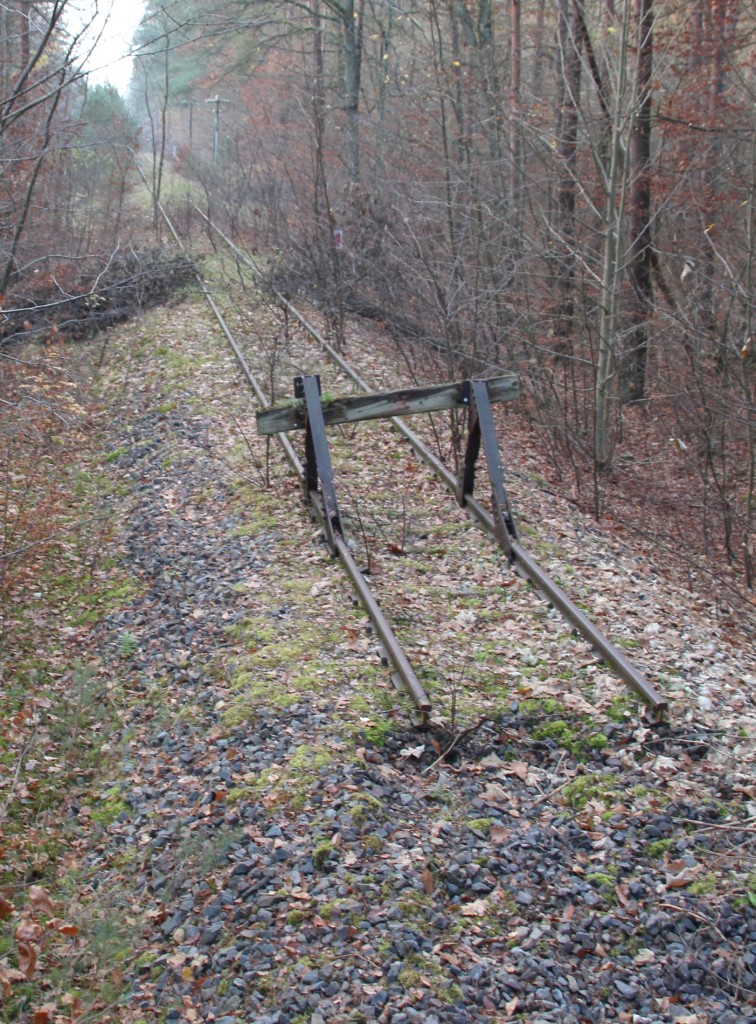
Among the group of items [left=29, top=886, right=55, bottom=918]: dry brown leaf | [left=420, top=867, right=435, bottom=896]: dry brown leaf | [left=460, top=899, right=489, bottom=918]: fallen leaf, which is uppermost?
[left=29, top=886, right=55, bottom=918]: dry brown leaf

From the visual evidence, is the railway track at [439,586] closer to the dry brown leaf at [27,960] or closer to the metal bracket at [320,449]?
the metal bracket at [320,449]

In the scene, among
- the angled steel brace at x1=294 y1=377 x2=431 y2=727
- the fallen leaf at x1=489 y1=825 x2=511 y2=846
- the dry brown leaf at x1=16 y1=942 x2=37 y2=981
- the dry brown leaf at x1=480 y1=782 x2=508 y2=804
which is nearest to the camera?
the dry brown leaf at x1=16 y1=942 x2=37 y2=981

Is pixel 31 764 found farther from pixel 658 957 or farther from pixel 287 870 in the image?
pixel 658 957

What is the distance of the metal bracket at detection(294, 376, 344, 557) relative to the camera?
8.81m

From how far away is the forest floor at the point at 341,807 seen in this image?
14.4 ft

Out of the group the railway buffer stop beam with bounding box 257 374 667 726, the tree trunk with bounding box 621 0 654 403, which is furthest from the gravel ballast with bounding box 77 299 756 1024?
the tree trunk with bounding box 621 0 654 403

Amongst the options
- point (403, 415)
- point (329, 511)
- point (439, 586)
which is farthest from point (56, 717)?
point (403, 415)

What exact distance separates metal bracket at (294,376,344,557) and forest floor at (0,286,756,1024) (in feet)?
1.09

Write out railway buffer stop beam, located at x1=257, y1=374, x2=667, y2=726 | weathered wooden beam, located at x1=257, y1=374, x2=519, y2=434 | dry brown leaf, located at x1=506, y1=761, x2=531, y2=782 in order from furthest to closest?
weathered wooden beam, located at x1=257, y1=374, x2=519, y2=434
railway buffer stop beam, located at x1=257, y1=374, x2=667, y2=726
dry brown leaf, located at x1=506, y1=761, x2=531, y2=782

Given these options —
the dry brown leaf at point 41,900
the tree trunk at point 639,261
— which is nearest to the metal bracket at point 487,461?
the dry brown leaf at point 41,900

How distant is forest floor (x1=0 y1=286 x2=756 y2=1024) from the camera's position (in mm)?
4383

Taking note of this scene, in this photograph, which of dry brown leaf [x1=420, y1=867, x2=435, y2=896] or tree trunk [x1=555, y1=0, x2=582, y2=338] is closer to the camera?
dry brown leaf [x1=420, y1=867, x2=435, y2=896]

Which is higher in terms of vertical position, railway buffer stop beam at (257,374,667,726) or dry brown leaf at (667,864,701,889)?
railway buffer stop beam at (257,374,667,726)

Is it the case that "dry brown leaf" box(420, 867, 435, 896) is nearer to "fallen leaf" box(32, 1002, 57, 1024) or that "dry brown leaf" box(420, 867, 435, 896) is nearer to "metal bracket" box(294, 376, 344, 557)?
"fallen leaf" box(32, 1002, 57, 1024)
